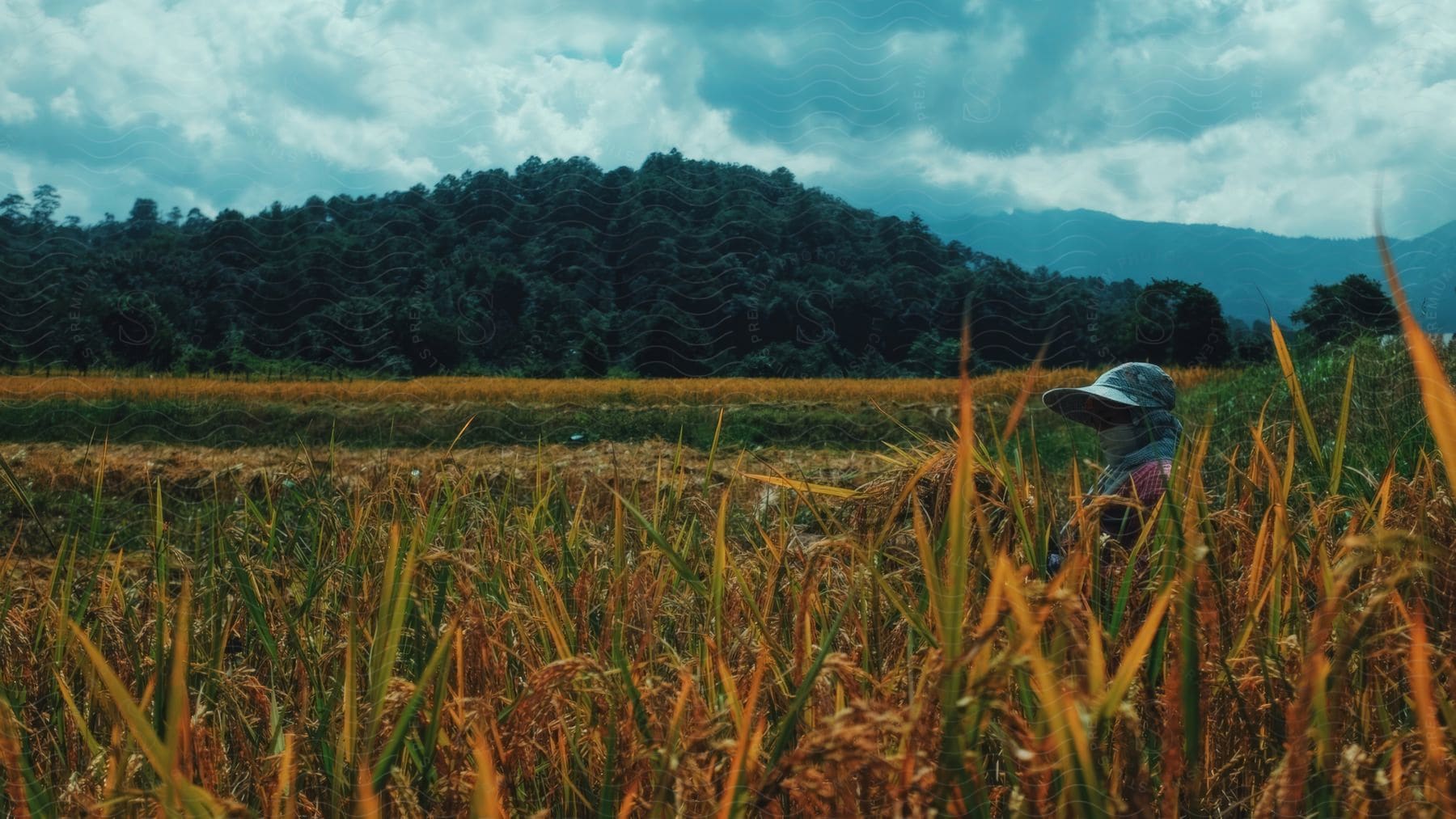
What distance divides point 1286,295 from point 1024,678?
2733 millimetres

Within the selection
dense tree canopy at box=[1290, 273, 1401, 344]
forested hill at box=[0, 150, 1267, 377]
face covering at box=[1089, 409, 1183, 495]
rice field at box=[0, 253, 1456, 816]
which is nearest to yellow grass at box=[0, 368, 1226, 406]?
forested hill at box=[0, 150, 1267, 377]

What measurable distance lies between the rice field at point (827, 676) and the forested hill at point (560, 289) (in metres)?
1.91

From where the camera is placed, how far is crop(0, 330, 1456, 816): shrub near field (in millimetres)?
694

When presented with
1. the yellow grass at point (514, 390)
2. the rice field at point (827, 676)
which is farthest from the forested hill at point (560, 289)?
the rice field at point (827, 676)

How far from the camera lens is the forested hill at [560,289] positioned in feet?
13.7

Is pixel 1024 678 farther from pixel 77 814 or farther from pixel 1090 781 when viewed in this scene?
pixel 77 814

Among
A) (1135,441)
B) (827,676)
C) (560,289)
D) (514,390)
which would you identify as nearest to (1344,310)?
(1135,441)

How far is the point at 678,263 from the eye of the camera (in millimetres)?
8352

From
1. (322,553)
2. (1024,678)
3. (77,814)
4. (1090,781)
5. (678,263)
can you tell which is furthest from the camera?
(678,263)

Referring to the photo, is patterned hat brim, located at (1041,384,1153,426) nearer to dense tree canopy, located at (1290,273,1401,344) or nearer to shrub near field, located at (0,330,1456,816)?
shrub near field, located at (0,330,1456,816)

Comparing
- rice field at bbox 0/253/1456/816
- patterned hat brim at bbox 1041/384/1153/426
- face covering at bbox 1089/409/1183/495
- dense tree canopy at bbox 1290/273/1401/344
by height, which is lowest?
rice field at bbox 0/253/1456/816

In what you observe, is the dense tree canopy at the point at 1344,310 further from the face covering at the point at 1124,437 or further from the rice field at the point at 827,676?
the rice field at the point at 827,676

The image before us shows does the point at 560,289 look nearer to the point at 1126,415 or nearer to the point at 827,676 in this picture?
the point at 1126,415

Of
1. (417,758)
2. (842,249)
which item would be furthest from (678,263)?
(417,758)
